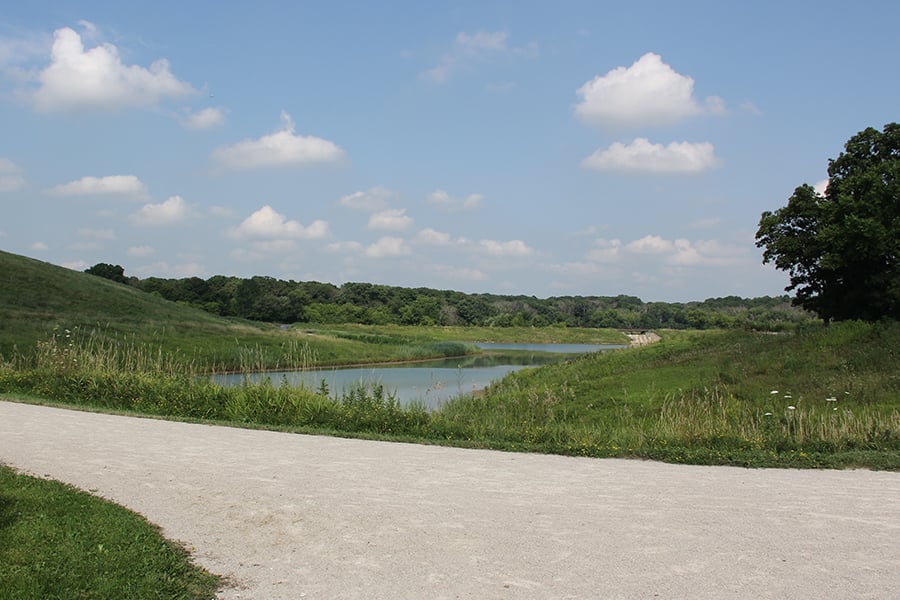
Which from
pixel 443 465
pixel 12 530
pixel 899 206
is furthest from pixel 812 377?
pixel 12 530

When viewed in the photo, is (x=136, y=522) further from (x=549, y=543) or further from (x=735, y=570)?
(x=735, y=570)

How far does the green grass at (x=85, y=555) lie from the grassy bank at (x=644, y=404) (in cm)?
638

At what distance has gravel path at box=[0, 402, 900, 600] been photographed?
16.6 feet

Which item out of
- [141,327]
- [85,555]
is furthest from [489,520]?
[141,327]

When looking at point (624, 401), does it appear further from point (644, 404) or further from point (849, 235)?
point (849, 235)

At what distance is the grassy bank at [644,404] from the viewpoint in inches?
438

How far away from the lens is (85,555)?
5223 mm

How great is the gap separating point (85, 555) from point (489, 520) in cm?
351

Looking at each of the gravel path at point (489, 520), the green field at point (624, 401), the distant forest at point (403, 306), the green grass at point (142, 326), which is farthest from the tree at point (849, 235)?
the distant forest at point (403, 306)

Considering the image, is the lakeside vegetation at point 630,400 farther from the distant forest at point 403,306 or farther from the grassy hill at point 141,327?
the distant forest at point 403,306

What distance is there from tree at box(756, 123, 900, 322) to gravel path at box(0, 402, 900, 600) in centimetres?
1704

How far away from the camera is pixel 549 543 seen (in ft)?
19.4

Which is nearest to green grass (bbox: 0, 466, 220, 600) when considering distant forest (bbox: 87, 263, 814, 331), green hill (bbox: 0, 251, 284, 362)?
green hill (bbox: 0, 251, 284, 362)

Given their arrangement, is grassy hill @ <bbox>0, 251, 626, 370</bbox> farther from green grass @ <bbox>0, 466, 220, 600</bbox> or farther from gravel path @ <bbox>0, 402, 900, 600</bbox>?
green grass @ <bbox>0, 466, 220, 600</bbox>
